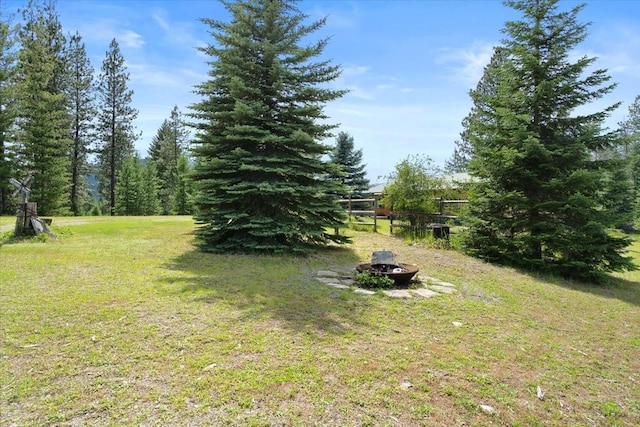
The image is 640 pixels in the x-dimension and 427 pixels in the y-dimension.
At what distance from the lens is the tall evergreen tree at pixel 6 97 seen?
669 inches

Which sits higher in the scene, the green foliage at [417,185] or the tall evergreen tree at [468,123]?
the tall evergreen tree at [468,123]

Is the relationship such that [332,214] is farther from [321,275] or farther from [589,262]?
[589,262]

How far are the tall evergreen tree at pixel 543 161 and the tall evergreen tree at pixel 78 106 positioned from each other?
24797mm

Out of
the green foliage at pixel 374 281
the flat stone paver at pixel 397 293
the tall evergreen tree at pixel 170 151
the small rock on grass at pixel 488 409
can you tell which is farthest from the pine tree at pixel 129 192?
the small rock on grass at pixel 488 409

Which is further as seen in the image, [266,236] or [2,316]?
[266,236]

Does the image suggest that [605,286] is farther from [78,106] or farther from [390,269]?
[78,106]

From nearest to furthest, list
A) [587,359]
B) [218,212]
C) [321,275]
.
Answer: [587,359], [321,275], [218,212]

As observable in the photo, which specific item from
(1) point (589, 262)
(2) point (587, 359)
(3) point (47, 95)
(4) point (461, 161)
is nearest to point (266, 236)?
(2) point (587, 359)

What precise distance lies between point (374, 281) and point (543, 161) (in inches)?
227

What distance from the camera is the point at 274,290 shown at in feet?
17.7

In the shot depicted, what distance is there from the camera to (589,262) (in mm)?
8070

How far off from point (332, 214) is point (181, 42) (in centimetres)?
613

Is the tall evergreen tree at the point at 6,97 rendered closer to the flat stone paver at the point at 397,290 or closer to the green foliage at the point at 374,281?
the flat stone paver at the point at 397,290

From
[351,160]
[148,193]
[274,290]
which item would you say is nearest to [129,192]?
[148,193]
